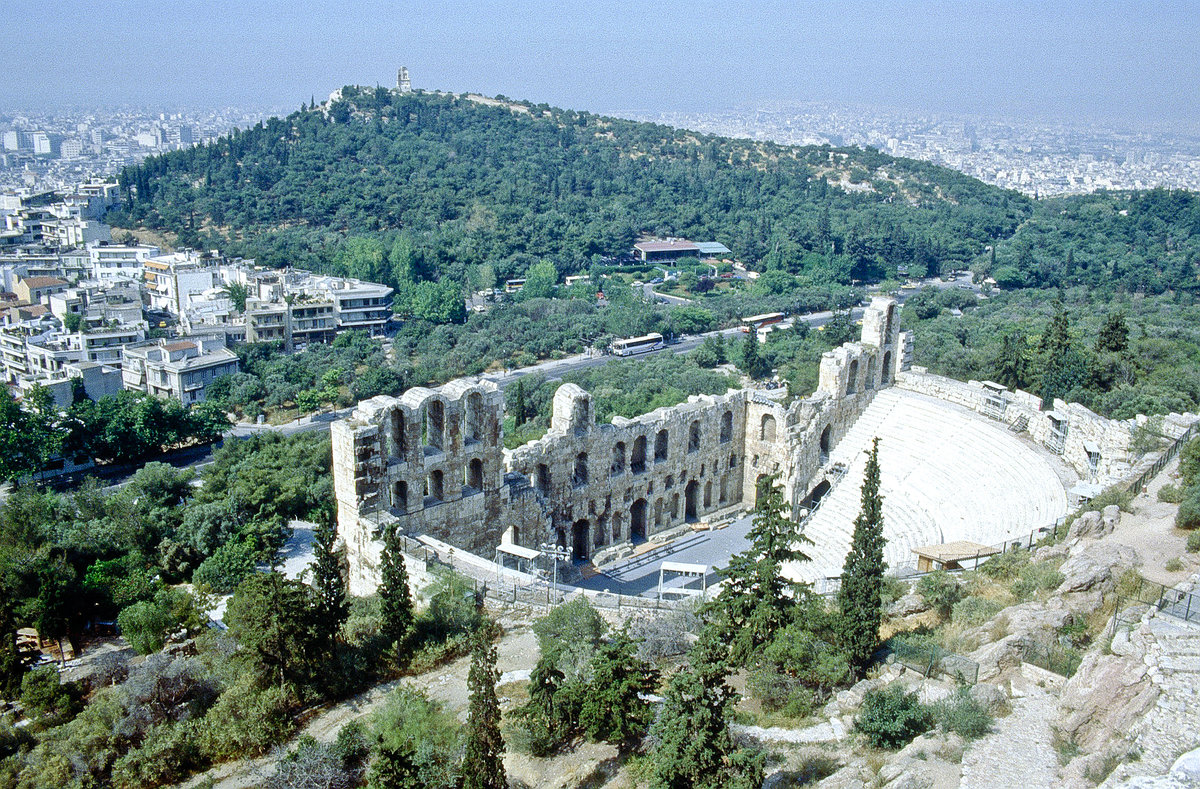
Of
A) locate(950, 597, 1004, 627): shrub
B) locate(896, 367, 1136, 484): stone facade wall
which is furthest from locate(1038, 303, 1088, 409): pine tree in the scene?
locate(950, 597, 1004, 627): shrub

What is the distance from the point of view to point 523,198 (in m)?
114

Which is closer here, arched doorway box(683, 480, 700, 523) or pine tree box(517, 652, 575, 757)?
pine tree box(517, 652, 575, 757)

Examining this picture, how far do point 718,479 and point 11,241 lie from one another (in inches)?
4325

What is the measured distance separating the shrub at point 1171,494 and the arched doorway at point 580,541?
17.8 meters

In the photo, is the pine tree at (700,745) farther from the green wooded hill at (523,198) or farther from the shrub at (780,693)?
the green wooded hill at (523,198)

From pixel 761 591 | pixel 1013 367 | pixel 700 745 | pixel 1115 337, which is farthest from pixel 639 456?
pixel 1115 337

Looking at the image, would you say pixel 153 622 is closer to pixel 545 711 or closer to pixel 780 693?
pixel 545 711

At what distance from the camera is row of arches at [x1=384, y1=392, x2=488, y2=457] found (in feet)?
86.4

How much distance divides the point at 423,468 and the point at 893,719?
15.3 metres

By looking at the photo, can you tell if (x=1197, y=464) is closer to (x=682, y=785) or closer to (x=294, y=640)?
(x=682, y=785)

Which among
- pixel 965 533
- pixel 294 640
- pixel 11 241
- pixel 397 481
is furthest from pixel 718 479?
pixel 11 241

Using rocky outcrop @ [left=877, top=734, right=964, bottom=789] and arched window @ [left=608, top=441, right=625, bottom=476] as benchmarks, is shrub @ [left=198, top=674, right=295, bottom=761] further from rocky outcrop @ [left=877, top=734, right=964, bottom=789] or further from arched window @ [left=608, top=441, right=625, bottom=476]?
arched window @ [left=608, top=441, right=625, bottom=476]

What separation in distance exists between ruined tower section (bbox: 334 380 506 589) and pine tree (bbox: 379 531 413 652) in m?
2.72

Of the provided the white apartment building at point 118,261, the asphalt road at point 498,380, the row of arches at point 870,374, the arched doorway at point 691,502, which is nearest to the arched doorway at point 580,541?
the arched doorway at point 691,502
